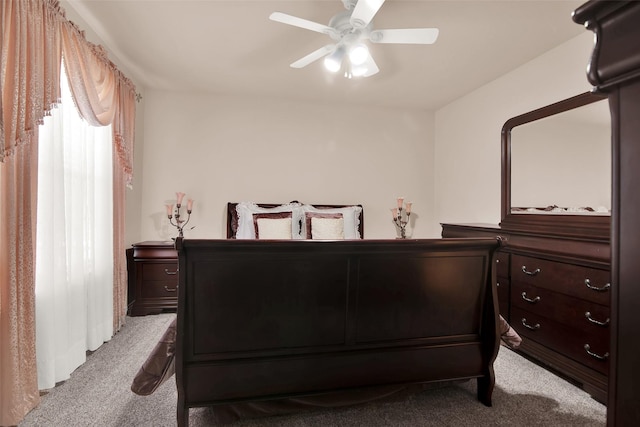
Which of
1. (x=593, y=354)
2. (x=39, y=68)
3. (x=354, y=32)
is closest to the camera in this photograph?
(x=39, y=68)

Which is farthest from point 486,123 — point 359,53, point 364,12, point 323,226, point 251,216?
point 251,216

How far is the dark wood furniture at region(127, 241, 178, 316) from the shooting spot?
3172 mm

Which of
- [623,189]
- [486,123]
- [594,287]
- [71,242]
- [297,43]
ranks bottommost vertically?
[594,287]

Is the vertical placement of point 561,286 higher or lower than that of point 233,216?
lower

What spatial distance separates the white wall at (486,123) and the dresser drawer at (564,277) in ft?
3.31

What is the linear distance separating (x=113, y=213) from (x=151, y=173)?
42.8 inches

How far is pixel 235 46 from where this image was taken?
2.67m

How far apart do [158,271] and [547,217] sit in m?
3.77

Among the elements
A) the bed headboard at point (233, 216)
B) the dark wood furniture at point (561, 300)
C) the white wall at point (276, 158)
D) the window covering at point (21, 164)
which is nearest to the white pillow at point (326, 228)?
the bed headboard at point (233, 216)

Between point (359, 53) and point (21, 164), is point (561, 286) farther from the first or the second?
point (21, 164)

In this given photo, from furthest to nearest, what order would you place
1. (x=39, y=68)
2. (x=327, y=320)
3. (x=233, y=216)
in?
(x=233, y=216), (x=39, y=68), (x=327, y=320)

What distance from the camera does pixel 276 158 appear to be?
403 cm

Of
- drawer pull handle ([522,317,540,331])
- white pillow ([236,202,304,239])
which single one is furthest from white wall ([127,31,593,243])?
drawer pull handle ([522,317,540,331])

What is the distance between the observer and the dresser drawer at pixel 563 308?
188 cm
